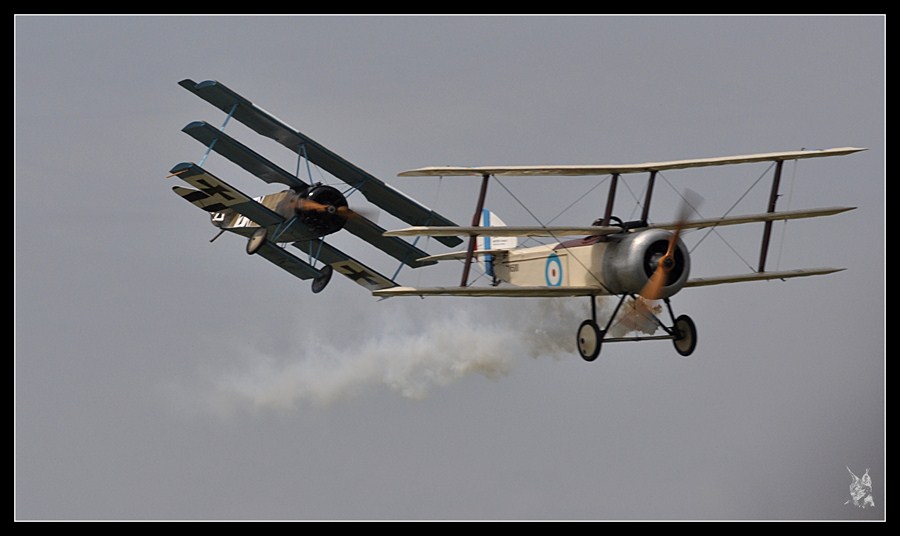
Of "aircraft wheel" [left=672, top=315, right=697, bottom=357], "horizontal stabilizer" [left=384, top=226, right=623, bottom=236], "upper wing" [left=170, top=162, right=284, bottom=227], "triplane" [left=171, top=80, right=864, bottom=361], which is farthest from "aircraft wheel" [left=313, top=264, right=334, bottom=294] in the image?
"aircraft wheel" [left=672, top=315, right=697, bottom=357]

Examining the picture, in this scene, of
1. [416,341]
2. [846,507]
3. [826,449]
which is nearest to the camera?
[416,341]

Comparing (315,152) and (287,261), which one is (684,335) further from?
(287,261)

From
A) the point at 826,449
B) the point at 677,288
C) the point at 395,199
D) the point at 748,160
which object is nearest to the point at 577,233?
the point at 677,288

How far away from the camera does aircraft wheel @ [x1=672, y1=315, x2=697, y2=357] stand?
23.0 m

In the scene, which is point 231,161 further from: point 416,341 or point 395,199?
point 416,341

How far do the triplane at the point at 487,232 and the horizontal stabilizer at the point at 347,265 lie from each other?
2 centimetres

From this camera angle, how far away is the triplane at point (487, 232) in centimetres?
2200

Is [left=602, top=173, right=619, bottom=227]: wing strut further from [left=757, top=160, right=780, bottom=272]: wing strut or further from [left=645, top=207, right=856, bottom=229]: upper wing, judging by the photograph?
[left=757, top=160, right=780, bottom=272]: wing strut

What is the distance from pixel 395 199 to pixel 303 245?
1.86 meters

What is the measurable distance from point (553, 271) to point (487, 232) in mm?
2283

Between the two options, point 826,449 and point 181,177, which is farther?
point 826,449

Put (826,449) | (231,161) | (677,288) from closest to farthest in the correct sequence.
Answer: (677,288)
(231,161)
(826,449)

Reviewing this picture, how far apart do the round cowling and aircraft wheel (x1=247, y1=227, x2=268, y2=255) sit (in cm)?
716
